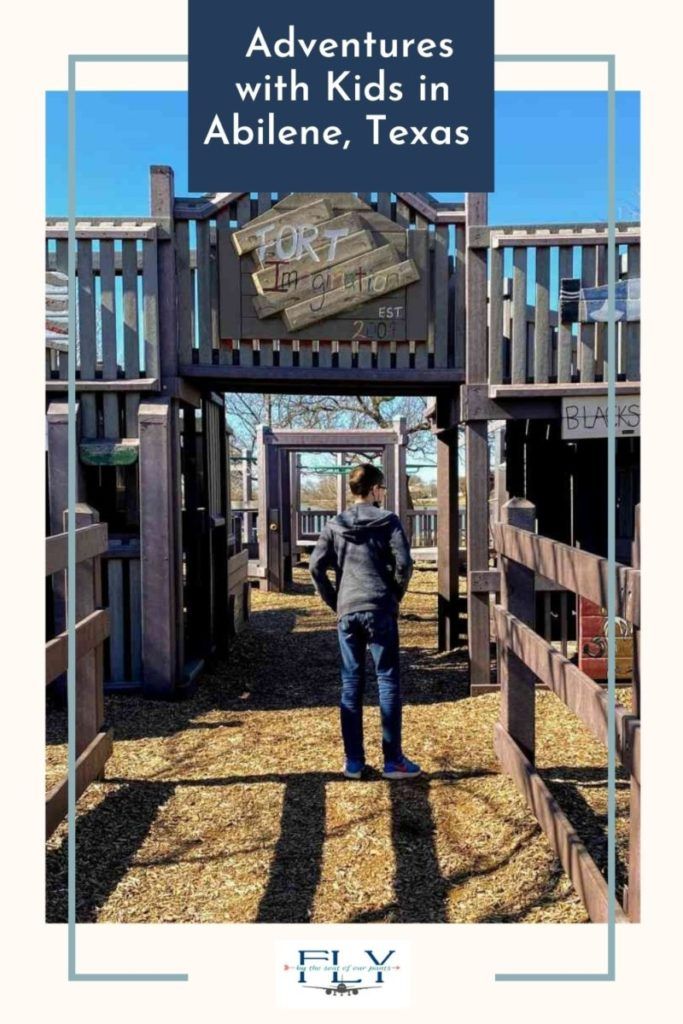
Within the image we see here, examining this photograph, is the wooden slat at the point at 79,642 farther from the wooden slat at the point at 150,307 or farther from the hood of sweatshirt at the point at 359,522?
the wooden slat at the point at 150,307

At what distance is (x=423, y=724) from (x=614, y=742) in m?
3.35

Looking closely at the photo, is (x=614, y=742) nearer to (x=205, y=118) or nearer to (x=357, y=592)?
(x=357, y=592)

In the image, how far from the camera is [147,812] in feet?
14.8

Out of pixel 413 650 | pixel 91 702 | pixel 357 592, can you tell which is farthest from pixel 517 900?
pixel 413 650

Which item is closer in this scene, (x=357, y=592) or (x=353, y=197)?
(x=357, y=592)

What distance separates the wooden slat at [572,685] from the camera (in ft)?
9.32

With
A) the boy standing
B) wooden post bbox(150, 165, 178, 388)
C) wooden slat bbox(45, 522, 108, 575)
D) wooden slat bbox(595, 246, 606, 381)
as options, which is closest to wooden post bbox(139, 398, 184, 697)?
wooden post bbox(150, 165, 178, 388)

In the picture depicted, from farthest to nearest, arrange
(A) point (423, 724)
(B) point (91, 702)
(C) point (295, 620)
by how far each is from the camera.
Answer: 1. (C) point (295, 620)
2. (A) point (423, 724)
3. (B) point (91, 702)

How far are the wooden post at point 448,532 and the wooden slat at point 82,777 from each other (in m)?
4.22

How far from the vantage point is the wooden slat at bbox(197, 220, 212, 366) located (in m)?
6.43

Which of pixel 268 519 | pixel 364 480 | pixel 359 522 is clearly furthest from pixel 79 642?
pixel 268 519

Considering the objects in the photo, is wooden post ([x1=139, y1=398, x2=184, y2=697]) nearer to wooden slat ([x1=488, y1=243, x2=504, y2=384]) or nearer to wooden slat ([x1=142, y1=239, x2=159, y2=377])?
wooden slat ([x1=142, y1=239, x2=159, y2=377])

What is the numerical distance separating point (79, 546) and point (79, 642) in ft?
1.63

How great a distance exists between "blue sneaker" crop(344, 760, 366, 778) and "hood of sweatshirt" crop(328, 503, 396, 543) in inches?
50.7
